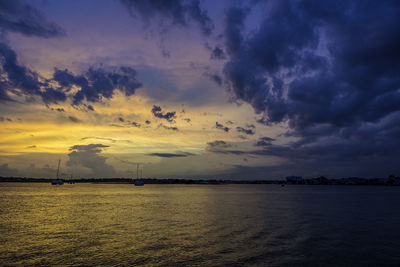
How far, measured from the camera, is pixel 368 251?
28.0 metres

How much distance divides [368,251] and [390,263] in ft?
13.1

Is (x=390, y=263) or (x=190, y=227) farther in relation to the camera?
(x=190, y=227)

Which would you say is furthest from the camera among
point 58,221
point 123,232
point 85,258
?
point 58,221

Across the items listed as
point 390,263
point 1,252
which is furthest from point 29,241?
point 390,263

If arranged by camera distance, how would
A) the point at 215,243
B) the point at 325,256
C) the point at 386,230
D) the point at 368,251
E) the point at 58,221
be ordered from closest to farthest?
the point at 325,256 → the point at 368,251 → the point at 215,243 → the point at 386,230 → the point at 58,221

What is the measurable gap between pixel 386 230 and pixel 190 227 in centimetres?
2972

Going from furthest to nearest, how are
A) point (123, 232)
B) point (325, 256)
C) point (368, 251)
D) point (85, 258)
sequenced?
point (123, 232) < point (368, 251) < point (325, 256) < point (85, 258)

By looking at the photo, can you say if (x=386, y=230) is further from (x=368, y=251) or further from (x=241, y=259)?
(x=241, y=259)

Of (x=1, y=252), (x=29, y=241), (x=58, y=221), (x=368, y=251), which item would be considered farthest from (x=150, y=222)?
(x=368, y=251)

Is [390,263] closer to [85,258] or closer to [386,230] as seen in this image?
[386,230]

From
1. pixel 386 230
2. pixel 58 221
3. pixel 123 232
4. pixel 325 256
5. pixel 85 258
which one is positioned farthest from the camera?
pixel 58 221

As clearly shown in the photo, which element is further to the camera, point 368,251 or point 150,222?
point 150,222

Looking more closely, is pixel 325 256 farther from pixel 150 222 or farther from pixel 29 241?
pixel 29 241

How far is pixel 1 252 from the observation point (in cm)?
2531
